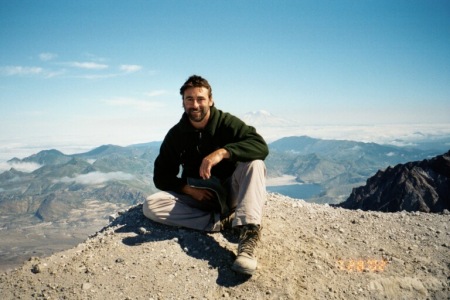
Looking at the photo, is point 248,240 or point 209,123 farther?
point 209,123

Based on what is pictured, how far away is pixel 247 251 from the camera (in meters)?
4.96

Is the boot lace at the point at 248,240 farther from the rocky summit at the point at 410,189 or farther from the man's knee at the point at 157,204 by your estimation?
the rocky summit at the point at 410,189

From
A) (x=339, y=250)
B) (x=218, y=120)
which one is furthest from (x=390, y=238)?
(x=218, y=120)

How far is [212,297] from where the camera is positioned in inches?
191

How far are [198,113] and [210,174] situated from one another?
126cm

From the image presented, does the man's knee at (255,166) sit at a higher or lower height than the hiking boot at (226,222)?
higher

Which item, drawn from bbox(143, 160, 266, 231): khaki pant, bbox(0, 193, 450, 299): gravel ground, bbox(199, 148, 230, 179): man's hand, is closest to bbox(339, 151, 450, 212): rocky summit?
bbox(0, 193, 450, 299): gravel ground

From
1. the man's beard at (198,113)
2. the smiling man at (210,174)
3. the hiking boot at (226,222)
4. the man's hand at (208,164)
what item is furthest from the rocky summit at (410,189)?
the man's hand at (208,164)

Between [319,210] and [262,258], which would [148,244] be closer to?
[262,258]

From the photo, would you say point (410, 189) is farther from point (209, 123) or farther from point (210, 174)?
point (210, 174)

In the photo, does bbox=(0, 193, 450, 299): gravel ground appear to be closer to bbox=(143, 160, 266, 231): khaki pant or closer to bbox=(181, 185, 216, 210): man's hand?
bbox=(143, 160, 266, 231): khaki pant

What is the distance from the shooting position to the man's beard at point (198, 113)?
228 inches

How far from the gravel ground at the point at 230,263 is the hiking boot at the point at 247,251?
15.1 inches

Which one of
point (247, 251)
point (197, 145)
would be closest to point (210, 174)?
point (197, 145)
